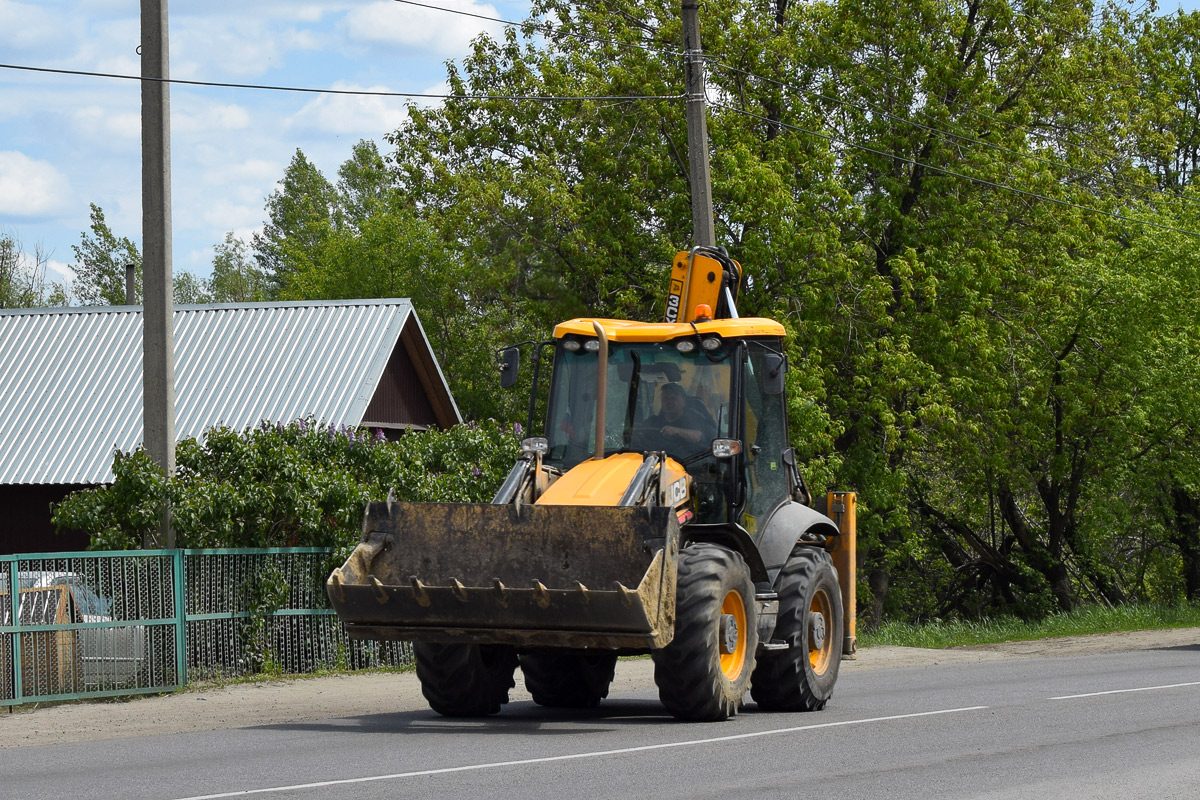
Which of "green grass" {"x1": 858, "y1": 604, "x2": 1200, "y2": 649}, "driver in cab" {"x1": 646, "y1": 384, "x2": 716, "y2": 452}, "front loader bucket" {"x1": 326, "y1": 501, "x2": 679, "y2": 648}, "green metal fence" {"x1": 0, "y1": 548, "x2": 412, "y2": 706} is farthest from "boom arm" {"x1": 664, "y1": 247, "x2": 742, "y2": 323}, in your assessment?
"green grass" {"x1": 858, "y1": 604, "x2": 1200, "y2": 649}

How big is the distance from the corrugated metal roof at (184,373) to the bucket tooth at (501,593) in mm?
13842

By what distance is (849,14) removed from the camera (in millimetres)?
30734

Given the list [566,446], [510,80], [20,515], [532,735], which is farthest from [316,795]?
[510,80]

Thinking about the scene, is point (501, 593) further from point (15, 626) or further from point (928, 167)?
point (928, 167)

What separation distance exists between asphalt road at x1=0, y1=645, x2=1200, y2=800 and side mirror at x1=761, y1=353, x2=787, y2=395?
2.64m

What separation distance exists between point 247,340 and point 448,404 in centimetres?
456

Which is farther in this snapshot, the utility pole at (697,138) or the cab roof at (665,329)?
the utility pole at (697,138)

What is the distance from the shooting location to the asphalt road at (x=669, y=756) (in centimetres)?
798

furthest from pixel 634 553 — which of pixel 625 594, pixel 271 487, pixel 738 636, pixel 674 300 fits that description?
pixel 271 487

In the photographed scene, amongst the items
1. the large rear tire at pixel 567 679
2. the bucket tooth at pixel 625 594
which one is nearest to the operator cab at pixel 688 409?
the large rear tire at pixel 567 679

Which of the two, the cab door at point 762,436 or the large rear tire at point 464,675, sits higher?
the cab door at point 762,436

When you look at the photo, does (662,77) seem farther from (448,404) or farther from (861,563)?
(861,563)

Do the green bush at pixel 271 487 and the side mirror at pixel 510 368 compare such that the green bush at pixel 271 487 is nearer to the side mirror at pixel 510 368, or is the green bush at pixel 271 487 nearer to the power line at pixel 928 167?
the side mirror at pixel 510 368

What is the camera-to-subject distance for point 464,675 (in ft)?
37.7
